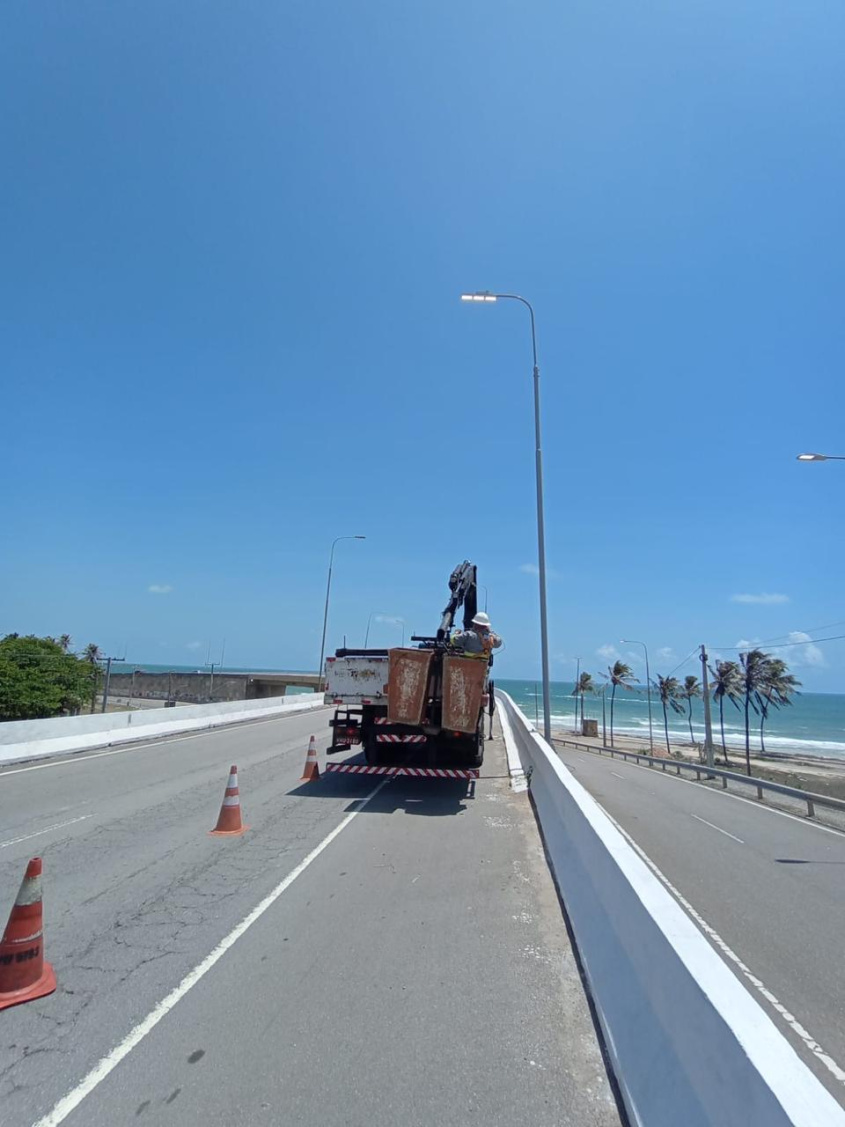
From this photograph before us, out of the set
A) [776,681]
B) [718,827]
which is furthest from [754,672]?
[718,827]

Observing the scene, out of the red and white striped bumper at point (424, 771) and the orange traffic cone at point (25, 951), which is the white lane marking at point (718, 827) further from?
the orange traffic cone at point (25, 951)

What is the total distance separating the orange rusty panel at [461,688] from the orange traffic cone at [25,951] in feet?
25.6

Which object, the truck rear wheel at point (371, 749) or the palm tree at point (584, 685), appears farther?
the palm tree at point (584, 685)

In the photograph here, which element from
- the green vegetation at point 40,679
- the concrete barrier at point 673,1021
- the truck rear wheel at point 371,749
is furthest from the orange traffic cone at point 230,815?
the green vegetation at point 40,679

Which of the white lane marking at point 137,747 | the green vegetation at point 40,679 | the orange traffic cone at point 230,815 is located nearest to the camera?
the orange traffic cone at point 230,815

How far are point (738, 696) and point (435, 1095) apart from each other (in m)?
77.7

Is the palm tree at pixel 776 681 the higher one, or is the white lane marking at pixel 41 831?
the palm tree at pixel 776 681

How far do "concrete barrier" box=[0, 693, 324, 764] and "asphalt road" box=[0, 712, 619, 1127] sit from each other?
Result: 6518 mm

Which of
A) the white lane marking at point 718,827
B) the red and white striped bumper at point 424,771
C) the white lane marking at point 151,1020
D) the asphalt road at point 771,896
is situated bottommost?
the white lane marking at point 718,827

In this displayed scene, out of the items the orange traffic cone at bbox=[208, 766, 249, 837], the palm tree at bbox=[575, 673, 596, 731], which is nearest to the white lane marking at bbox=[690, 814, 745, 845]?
the orange traffic cone at bbox=[208, 766, 249, 837]

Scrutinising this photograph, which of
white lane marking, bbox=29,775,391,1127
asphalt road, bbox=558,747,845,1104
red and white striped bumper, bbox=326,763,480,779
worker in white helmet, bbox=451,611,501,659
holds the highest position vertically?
worker in white helmet, bbox=451,611,501,659

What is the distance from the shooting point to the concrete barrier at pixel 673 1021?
2090 mm

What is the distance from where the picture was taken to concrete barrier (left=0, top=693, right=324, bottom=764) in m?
14.8

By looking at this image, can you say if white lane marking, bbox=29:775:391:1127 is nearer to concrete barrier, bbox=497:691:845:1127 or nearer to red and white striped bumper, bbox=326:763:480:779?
concrete barrier, bbox=497:691:845:1127
